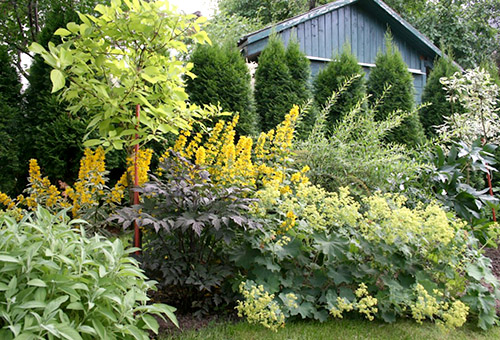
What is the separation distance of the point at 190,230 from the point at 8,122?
3237mm

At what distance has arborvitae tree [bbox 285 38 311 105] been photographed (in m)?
6.20

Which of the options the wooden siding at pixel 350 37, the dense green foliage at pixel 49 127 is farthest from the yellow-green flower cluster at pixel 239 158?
the wooden siding at pixel 350 37

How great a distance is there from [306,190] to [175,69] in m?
1.20

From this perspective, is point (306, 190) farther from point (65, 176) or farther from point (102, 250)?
point (65, 176)

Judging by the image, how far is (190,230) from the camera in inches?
102

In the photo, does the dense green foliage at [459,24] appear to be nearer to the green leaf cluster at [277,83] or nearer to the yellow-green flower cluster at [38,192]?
the green leaf cluster at [277,83]

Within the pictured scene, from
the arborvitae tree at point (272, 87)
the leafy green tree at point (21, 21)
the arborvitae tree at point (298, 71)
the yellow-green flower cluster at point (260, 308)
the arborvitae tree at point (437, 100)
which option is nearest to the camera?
the yellow-green flower cluster at point (260, 308)

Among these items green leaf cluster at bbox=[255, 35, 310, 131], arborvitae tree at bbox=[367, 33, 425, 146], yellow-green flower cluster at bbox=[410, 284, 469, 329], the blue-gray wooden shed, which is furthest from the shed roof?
yellow-green flower cluster at bbox=[410, 284, 469, 329]

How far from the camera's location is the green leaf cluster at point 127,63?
2.35 metres

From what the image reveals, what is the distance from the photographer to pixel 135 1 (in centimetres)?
237

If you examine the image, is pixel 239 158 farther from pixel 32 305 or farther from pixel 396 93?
pixel 396 93

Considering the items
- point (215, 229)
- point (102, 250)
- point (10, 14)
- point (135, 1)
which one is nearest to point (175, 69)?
point (135, 1)

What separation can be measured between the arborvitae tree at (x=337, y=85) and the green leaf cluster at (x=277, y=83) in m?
0.52

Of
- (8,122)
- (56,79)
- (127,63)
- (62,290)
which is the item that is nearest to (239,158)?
(127,63)
